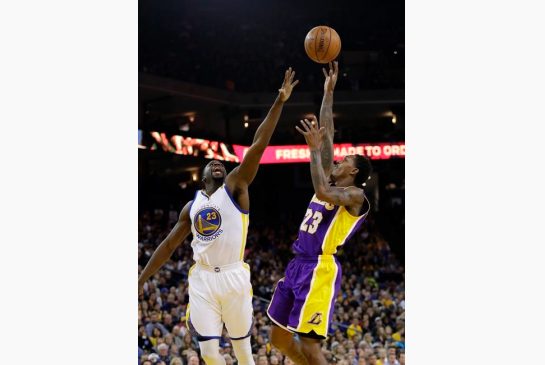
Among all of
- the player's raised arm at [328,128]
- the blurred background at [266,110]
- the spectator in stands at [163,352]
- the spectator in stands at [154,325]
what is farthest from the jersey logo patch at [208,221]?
the blurred background at [266,110]

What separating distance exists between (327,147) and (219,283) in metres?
1.55

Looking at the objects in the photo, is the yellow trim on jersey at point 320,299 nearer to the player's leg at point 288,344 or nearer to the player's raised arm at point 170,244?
the player's leg at point 288,344

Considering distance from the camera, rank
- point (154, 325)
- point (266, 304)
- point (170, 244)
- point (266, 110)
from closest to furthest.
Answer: point (170, 244) < point (154, 325) < point (266, 304) < point (266, 110)

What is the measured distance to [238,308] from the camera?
6148mm

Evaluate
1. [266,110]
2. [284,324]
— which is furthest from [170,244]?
[266,110]

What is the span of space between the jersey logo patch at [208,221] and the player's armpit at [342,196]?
0.81m

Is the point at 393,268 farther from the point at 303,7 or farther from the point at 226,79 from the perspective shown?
the point at 303,7

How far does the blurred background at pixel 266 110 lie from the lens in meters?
18.2

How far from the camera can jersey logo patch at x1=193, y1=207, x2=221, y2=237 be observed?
6.21 m

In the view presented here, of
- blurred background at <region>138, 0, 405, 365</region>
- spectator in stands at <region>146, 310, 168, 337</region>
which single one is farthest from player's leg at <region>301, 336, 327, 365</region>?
blurred background at <region>138, 0, 405, 365</region>

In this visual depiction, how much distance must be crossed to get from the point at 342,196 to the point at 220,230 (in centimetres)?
99

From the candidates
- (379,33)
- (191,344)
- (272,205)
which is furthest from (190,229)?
(379,33)

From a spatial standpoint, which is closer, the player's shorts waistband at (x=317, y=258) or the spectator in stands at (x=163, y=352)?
the player's shorts waistband at (x=317, y=258)

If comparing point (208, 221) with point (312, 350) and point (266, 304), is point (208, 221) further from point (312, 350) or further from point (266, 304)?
point (266, 304)
